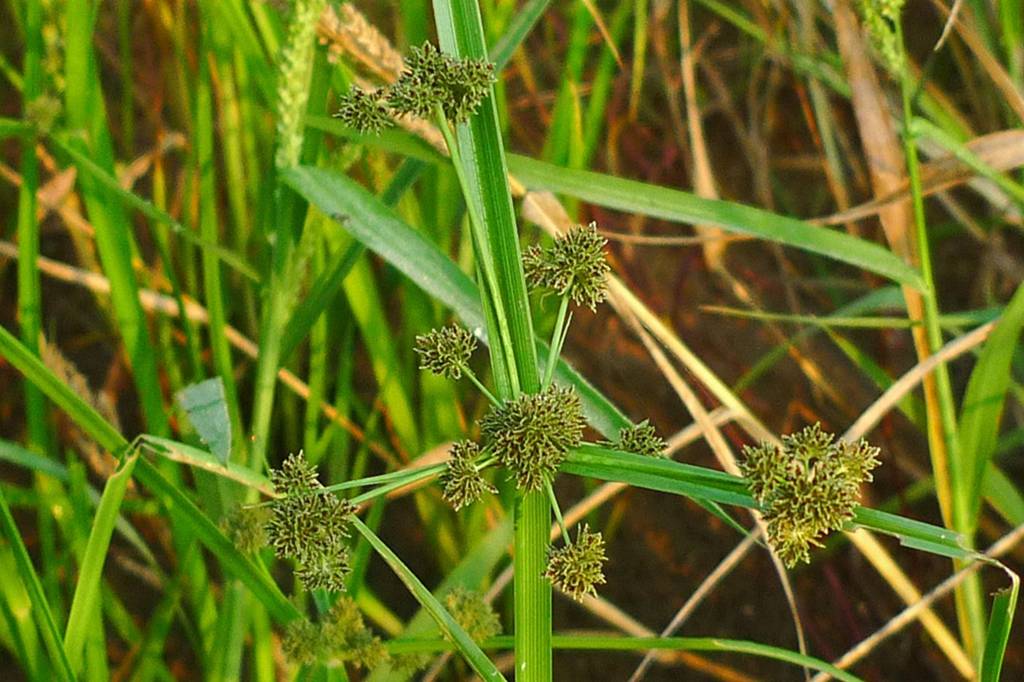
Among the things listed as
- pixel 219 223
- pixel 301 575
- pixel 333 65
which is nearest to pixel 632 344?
pixel 219 223

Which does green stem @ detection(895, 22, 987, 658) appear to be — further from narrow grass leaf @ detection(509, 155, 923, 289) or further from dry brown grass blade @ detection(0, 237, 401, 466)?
dry brown grass blade @ detection(0, 237, 401, 466)

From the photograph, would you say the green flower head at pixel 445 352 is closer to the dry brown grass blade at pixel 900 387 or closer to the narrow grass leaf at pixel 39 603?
the narrow grass leaf at pixel 39 603

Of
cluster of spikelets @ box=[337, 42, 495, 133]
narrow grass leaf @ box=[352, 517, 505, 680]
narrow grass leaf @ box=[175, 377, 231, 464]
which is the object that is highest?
cluster of spikelets @ box=[337, 42, 495, 133]

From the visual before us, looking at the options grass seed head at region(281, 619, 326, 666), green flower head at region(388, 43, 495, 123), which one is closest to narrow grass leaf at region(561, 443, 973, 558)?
green flower head at region(388, 43, 495, 123)

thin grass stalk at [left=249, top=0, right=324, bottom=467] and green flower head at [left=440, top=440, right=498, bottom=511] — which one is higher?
thin grass stalk at [left=249, top=0, right=324, bottom=467]

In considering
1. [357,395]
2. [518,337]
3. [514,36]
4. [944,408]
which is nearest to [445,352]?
[518,337]

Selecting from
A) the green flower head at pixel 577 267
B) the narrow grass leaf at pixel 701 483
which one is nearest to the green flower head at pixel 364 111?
the green flower head at pixel 577 267

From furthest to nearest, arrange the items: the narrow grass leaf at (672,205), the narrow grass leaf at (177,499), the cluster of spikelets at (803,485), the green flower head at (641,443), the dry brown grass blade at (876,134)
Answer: the dry brown grass blade at (876,134) → the narrow grass leaf at (672,205) → the narrow grass leaf at (177,499) → the green flower head at (641,443) → the cluster of spikelets at (803,485)
